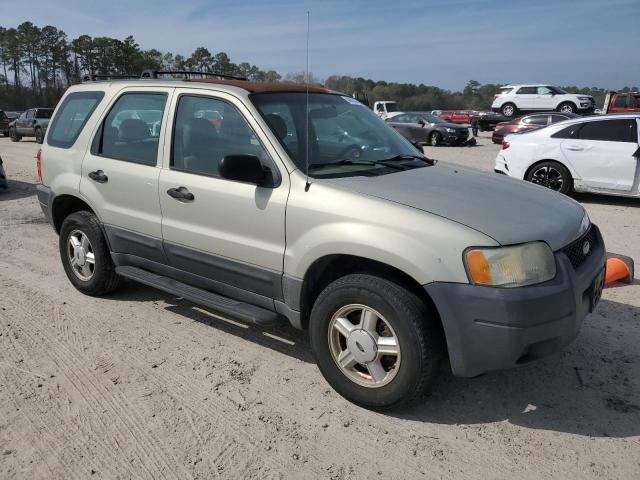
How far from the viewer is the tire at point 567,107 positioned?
27.5 meters

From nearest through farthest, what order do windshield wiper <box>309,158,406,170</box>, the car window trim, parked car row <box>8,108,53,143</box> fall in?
the car window trim
windshield wiper <box>309,158,406,170</box>
parked car row <box>8,108,53,143</box>

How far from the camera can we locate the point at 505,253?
2695mm

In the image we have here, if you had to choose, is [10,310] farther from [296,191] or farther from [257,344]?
[296,191]

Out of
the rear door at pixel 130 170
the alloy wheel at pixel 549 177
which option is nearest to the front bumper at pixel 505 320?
the rear door at pixel 130 170

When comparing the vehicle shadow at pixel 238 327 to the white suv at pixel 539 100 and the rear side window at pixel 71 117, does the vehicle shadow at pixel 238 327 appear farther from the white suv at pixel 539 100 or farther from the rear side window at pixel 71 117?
the white suv at pixel 539 100

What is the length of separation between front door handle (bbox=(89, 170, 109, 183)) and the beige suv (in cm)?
1

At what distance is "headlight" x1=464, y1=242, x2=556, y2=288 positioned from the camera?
267 centimetres

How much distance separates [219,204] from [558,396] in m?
2.44

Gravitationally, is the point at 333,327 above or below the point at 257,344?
above

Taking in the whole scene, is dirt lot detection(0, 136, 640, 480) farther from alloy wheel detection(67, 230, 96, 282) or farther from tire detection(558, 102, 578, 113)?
tire detection(558, 102, 578, 113)

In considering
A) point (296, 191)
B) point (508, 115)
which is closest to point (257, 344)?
point (296, 191)

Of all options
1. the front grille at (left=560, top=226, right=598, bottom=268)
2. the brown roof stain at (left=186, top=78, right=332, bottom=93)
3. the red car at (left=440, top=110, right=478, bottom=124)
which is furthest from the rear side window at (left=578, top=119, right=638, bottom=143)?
the red car at (left=440, top=110, right=478, bottom=124)

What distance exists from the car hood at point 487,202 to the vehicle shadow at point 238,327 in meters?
1.36

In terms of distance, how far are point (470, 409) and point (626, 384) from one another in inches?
42.2
